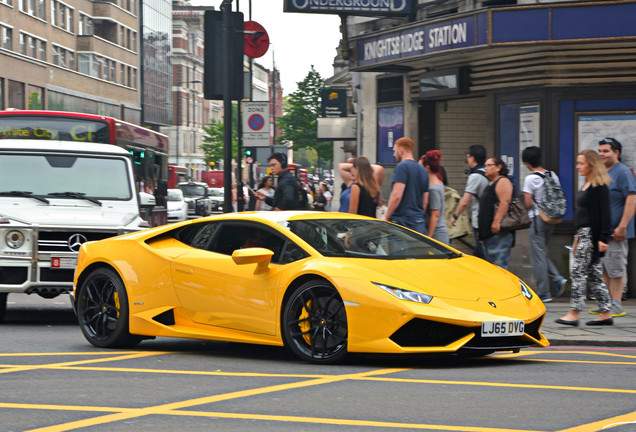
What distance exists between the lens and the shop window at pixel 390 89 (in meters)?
20.8

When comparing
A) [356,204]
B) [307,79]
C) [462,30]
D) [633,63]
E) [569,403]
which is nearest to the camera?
[569,403]

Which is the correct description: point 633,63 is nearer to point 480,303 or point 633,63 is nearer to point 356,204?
point 356,204

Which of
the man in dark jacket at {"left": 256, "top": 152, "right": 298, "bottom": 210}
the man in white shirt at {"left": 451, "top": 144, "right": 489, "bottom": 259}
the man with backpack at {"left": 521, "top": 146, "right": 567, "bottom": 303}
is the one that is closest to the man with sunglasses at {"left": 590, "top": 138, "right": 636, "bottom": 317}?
the man with backpack at {"left": 521, "top": 146, "right": 567, "bottom": 303}

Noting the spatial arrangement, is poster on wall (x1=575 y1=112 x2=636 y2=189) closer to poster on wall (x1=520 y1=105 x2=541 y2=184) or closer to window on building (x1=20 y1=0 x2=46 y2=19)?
poster on wall (x1=520 y1=105 x2=541 y2=184)

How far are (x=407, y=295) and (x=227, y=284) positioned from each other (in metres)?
1.60

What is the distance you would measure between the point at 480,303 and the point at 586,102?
24.4 feet

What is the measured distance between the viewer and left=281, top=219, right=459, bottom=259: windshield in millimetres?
8586

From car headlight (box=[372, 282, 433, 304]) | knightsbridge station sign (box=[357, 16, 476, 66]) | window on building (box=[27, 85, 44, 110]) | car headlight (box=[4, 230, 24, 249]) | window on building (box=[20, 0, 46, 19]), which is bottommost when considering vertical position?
car headlight (box=[372, 282, 433, 304])

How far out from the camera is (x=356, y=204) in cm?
1225

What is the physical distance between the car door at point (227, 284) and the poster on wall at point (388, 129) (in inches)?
465

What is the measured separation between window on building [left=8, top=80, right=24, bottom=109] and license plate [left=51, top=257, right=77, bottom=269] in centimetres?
5857

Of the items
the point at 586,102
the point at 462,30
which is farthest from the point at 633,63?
the point at 462,30

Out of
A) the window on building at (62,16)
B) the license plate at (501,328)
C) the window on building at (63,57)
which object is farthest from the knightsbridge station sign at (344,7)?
the window on building at (62,16)

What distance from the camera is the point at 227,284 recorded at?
8.80 meters
